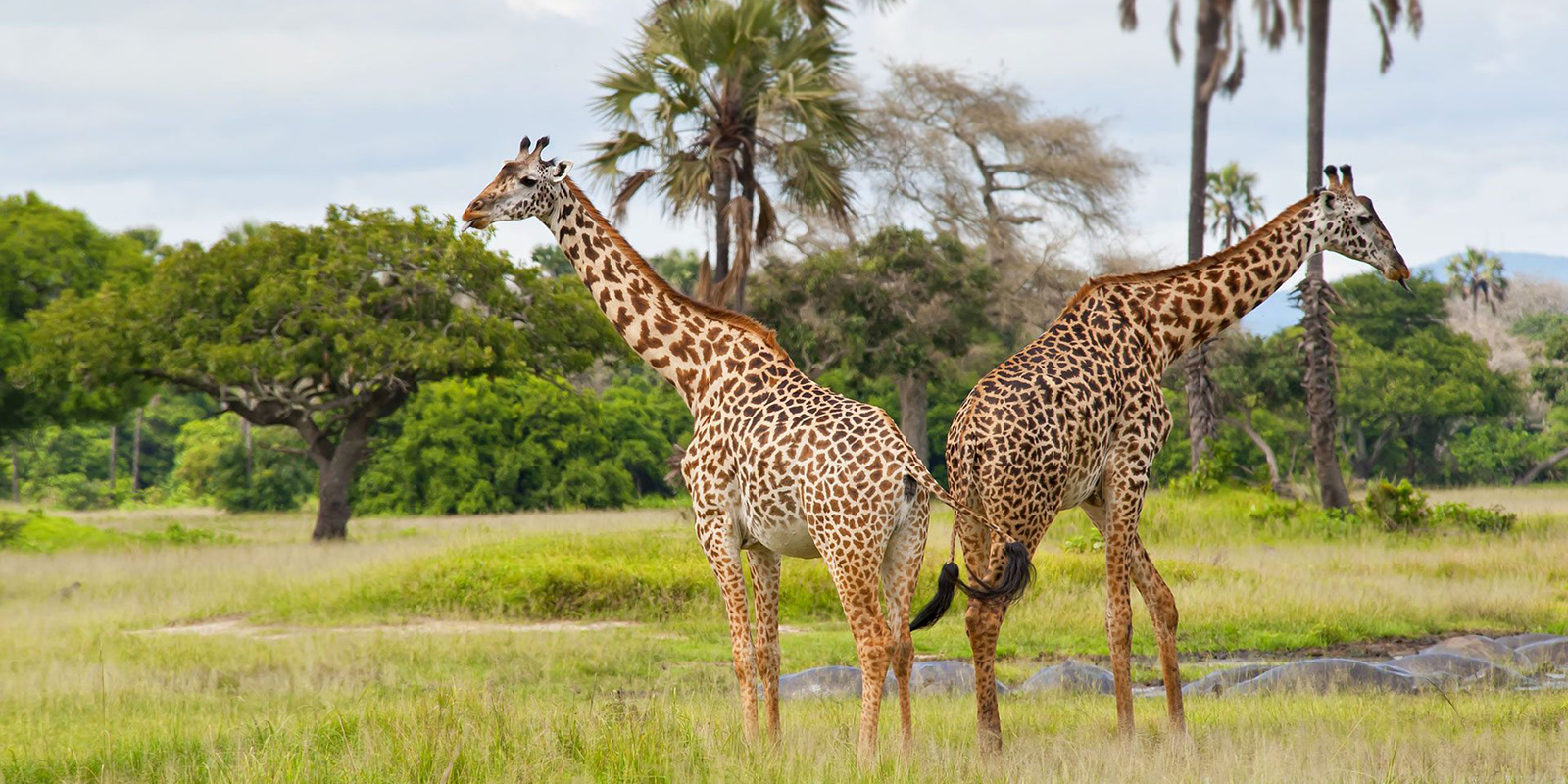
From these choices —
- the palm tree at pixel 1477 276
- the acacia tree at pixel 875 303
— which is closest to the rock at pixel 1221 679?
the acacia tree at pixel 875 303

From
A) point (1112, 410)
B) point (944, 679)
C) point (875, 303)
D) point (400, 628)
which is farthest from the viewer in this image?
point (875, 303)

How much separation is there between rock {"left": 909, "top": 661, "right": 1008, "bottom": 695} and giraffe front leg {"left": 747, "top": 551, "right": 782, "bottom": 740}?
2.94 metres

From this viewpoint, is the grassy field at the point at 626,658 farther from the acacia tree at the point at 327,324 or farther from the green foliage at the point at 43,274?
the green foliage at the point at 43,274

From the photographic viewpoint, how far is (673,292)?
293 inches

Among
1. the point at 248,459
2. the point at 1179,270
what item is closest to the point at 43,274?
the point at 248,459

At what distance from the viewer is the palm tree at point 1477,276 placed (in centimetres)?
6174

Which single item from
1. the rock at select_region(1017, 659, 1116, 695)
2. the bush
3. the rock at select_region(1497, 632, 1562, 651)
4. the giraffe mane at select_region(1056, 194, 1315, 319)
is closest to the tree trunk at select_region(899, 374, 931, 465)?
the bush

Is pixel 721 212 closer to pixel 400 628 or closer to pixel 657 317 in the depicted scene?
pixel 400 628

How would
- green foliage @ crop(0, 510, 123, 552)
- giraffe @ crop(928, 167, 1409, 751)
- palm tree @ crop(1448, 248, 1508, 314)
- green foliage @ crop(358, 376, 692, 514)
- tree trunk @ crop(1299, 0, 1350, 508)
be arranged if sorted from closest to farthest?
giraffe @ crop(928, 167, 1409, 751) → tree trunk @ crop(1299, 0, 1350, 508) → green foliage @ crop(0, 510, 123, 552) → green foliage @ crop(358, 376, 692, 514) → palm tree @ crop(1448, 248, 1508, 314)

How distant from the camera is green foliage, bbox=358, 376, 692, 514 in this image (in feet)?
126

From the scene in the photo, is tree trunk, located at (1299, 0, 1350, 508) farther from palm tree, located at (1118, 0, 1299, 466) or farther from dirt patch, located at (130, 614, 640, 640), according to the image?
dirt patch, located at (130, 614, 640, 640)

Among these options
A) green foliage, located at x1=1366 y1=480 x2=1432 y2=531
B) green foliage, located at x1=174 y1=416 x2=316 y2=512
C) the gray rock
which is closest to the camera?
the gray rock

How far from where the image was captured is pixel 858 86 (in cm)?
3959

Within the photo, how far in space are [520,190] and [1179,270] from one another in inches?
152
